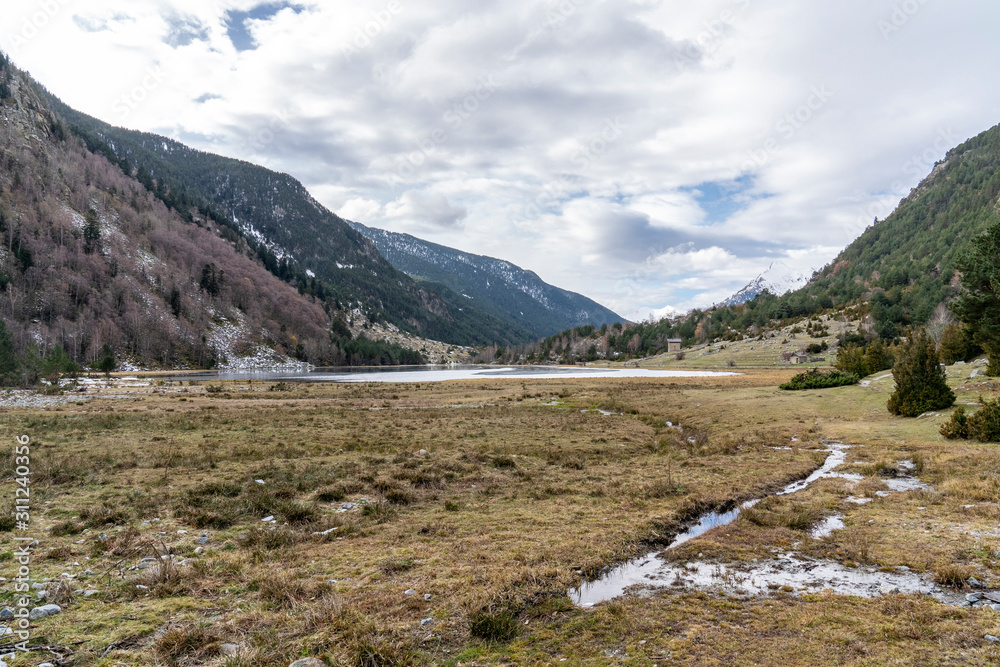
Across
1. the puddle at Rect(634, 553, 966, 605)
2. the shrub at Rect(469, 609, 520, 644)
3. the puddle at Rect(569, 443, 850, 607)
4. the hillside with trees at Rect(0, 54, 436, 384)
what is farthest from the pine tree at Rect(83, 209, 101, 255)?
the puddle at Rect(634, 553, 966, 605)

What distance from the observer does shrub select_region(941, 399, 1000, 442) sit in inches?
787

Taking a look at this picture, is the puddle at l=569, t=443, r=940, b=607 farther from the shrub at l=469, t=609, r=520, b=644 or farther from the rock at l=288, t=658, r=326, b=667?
the rock at l=288, t=658, r=326, b=667

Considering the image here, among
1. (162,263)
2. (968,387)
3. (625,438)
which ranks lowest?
(625,438)

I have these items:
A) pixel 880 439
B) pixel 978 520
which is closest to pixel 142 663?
pixel 978 520

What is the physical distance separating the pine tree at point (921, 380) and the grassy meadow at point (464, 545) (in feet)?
7.55

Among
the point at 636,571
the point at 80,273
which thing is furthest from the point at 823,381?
the point at 80,273

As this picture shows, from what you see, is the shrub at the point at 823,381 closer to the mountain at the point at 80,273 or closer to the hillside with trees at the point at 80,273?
the hillside with trees at the point at 80,273

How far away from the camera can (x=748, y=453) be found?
22.3 m

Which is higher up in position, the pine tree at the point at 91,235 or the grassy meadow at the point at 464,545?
the pine tree at the point at 91,235

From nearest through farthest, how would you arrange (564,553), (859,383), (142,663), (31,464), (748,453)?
(142,663)
(564,553)
(31,464)
(748,453)
(859,383)

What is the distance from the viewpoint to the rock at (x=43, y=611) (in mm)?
7093

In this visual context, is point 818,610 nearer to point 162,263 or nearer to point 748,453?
point 748,453

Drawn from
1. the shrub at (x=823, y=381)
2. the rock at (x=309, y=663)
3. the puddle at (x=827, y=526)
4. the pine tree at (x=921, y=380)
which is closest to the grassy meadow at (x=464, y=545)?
the rock at (x=309, y=663)

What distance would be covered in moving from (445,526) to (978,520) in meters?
13.9
